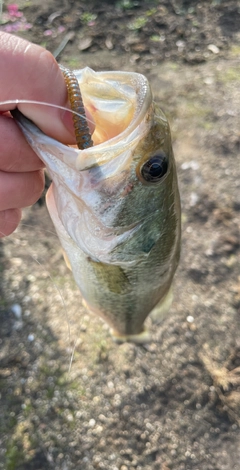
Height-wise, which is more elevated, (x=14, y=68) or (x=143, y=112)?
(x=14, y=68)

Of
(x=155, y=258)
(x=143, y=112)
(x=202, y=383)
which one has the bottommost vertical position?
(x=202, y=383)

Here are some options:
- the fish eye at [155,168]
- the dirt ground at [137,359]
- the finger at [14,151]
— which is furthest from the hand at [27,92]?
the dirt ground at [137,359]

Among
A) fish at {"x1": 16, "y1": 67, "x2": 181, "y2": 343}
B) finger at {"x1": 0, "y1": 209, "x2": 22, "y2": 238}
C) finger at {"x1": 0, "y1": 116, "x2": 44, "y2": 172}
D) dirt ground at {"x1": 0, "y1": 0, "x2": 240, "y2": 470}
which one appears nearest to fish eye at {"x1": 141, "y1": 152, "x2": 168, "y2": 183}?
fish at {"x1": 16, "y1": 67, "x2": 181, "y2": 343}

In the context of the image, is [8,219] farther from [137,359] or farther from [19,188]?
[137,359]

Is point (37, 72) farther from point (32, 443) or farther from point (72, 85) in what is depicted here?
point (32, 443)

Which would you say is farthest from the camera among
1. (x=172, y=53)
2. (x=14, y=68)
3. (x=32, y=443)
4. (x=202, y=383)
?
(x=172, y=53)

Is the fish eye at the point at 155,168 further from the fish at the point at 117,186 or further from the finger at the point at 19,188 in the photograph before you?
the finger at the point at 19,188

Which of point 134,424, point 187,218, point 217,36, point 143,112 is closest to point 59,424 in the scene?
point 134,424

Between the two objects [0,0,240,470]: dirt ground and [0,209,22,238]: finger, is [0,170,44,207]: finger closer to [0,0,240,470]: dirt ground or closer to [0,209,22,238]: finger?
[0,209,22,238]: finger
